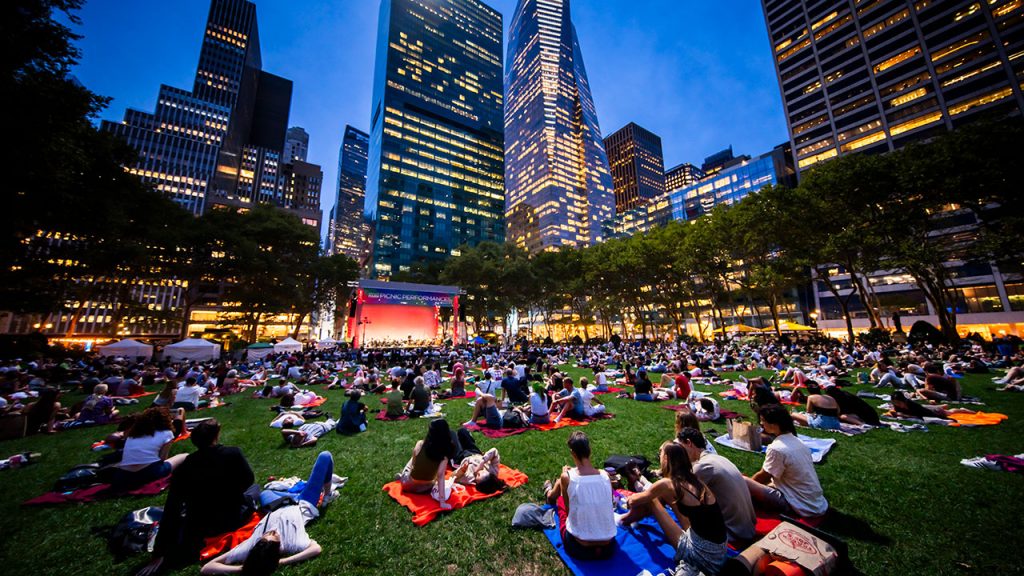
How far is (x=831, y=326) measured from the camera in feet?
147

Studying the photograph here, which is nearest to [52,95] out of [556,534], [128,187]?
[128,187]

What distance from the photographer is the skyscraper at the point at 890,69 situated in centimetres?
3888

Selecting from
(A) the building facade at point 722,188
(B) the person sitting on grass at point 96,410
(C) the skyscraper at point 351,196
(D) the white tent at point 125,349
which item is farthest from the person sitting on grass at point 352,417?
(C) the skyscraper at point 351,196

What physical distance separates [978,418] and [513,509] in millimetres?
9363

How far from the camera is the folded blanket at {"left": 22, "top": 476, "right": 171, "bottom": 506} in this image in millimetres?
4208

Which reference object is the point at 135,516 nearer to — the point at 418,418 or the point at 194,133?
the point at 418,418

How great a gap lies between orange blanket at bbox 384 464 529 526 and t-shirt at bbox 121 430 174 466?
9.84 ft

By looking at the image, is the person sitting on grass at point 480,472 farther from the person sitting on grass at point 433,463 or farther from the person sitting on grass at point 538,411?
the person sitting on grass at point 538,411

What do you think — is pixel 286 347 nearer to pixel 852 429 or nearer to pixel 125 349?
pixel 125 349

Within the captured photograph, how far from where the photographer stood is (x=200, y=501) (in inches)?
130

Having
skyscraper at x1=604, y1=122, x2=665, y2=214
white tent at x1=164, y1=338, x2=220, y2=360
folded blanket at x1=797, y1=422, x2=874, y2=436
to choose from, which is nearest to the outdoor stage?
white tent at x1=164, y1=338, x2=220, y2=360

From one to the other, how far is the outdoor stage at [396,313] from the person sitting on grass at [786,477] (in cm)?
3449

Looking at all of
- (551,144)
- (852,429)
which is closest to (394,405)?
(852,429)

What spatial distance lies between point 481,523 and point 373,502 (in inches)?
58.0
